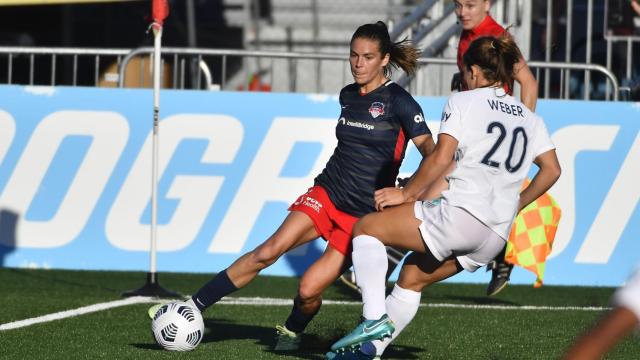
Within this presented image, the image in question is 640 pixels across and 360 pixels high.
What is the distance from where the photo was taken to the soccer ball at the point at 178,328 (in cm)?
754

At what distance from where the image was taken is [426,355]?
768cm

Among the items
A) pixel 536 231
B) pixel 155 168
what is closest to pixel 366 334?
pixel 536 231

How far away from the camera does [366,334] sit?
655 centimetres

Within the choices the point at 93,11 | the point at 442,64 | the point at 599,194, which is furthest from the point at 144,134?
the point at 93,11

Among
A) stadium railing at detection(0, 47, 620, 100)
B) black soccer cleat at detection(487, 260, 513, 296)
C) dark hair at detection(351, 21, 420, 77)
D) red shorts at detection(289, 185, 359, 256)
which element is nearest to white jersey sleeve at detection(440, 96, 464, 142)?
dark hair at detection(351, 21, 420, 77)

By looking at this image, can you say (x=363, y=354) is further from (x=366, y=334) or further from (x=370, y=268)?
(x=370, y=268)

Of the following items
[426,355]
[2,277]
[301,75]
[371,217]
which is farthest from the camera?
[301,75]

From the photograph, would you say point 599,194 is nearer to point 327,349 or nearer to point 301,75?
point 327,349

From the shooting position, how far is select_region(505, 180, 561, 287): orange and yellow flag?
10.2 m

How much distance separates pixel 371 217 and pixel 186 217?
18.0 feet

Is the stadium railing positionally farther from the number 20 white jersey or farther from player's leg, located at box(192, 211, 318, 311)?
the number 20 white jersey

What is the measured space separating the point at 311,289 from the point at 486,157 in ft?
4.98

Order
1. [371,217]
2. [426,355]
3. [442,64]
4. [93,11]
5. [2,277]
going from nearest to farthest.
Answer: [371,217], [426,355], [2,277], [442,64], [93,11]

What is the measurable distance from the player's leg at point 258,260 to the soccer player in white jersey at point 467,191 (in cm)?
82
